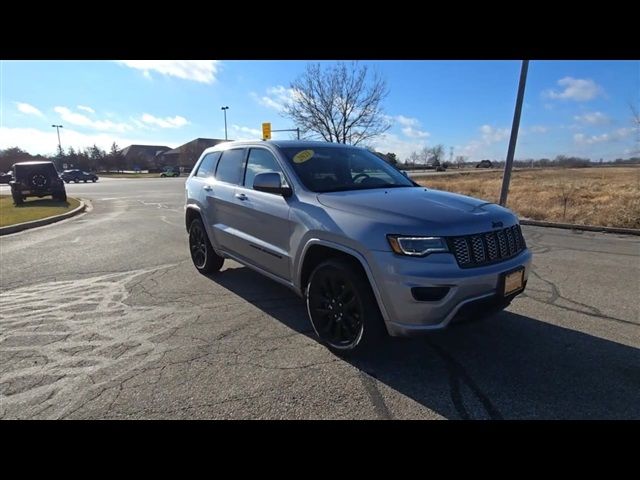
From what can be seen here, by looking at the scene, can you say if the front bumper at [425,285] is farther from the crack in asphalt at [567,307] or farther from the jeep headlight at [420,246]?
the crack in asphalt at [567,307]

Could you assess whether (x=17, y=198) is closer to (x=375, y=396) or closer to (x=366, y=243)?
(x=366, y=243)

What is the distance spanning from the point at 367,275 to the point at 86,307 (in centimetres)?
349

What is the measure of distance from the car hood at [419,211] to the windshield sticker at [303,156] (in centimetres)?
68

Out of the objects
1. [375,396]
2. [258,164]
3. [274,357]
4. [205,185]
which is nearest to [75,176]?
[205,185]

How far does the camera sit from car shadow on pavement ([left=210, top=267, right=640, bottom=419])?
2.41 m

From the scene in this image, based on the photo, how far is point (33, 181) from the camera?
15539 millimetres

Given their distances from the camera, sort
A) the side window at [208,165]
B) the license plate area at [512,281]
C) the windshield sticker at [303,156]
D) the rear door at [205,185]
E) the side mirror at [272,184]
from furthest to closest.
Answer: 1. the side window at [208,165]
2. the rear door at [205,185]
3. the windshield sticker at [303,156]
4. the side mirror at [272,184]
5. the license plate area at [512,281]

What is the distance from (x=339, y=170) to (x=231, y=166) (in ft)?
5.22

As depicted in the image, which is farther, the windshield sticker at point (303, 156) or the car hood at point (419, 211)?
the windshield sticker at point (303, 156)

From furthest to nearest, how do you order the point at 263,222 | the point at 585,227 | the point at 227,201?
the point at 585,227 < the point at 227,201 < the point at 263,222

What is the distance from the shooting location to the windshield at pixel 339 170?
3574mm

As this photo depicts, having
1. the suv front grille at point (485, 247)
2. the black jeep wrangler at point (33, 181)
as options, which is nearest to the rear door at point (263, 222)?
the suv front grille at point (485, 247)
